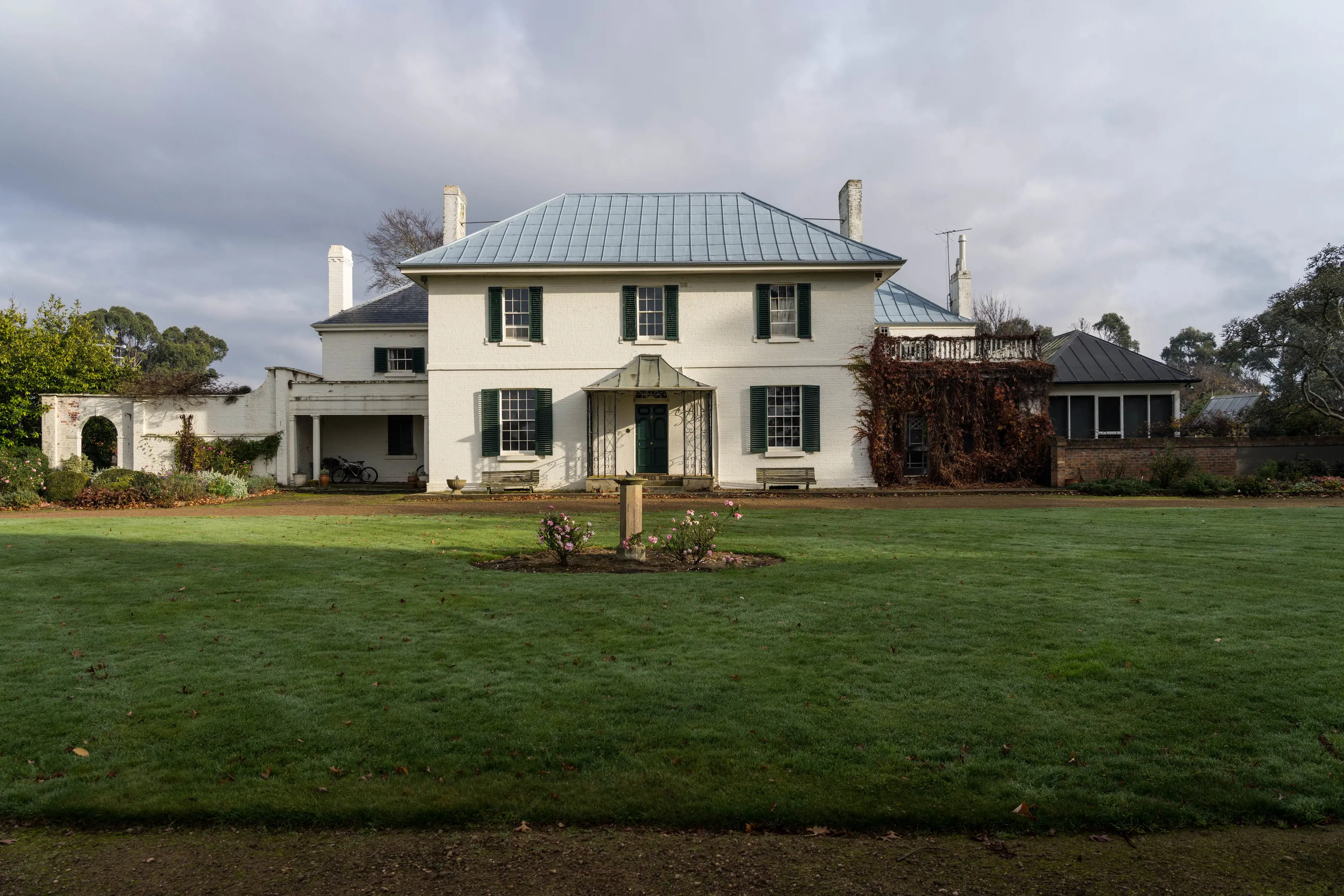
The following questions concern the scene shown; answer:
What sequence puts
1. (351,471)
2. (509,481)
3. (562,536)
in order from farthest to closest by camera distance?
1. (351,471)
2. (509,481)
3. (562,536)

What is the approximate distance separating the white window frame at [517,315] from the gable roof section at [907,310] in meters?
11.9

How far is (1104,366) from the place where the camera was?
24953 millimetres

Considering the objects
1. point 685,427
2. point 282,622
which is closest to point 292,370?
point 685,427

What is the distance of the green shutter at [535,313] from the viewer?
21828 mm

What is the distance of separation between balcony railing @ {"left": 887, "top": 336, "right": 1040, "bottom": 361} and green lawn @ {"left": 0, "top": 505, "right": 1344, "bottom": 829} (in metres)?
13.8

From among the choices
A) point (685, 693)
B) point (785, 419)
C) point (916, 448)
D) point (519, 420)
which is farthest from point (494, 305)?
point (685, 693)

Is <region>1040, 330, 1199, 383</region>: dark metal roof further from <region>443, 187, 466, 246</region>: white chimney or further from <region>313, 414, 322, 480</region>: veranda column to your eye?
<region>313, 414, 322, 480</region>: veranda column

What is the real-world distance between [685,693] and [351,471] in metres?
23.5

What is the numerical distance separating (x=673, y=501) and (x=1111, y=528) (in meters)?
9.14

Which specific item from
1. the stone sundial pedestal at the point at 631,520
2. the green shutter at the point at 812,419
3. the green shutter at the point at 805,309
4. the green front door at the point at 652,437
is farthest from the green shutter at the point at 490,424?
the stone sundial pedestal at the point at 631,520

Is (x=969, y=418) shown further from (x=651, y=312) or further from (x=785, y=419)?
(x=651, y=312)

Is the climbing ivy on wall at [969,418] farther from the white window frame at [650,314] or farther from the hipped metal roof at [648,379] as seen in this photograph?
the white window frame at [650,314]

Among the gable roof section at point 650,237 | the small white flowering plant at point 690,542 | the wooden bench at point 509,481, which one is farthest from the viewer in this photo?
the gable roof section at point 650,237

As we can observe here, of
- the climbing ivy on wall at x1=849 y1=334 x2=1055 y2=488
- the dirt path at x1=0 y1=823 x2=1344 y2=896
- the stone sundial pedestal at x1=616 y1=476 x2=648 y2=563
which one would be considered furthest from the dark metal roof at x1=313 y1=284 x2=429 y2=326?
the dirt path at x1=0 y1=823 x2=1344 y2=896
